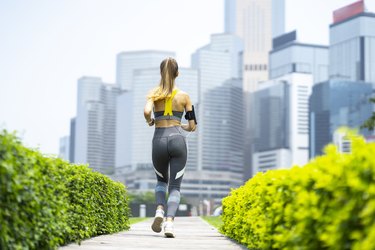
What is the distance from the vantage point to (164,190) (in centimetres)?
1000

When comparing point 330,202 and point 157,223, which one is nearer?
point 330,202

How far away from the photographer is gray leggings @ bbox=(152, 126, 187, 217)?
9.65 metres

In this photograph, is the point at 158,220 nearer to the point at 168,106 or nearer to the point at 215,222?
the point at 168,106

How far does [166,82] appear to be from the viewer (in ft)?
32.2

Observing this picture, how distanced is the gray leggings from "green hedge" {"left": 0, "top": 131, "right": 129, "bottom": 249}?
1752 millimetres

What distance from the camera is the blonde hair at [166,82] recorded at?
970 cm

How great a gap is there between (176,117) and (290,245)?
17.9ft

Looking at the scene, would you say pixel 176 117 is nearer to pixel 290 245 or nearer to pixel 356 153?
pixel 290 245

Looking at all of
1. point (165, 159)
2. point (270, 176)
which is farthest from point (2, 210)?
point (165, 159)

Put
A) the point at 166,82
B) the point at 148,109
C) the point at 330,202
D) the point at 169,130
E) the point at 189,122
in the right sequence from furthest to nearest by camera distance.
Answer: the point at 189,122, the point at 166,82, the point at 169,130, the point at 148,109, the point at 330,202

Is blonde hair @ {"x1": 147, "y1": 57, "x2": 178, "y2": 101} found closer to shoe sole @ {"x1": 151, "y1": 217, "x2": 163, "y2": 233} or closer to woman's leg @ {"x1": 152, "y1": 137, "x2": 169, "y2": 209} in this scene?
woman's leg @ {"x1": 152, "y1": 137, "x2": 169, "y2": 209}

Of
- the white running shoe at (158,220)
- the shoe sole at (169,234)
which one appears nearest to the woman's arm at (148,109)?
the white running shoe at (158,220)

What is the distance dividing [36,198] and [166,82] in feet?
17.1

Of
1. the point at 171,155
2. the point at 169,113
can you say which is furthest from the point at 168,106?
the point at 171,155
